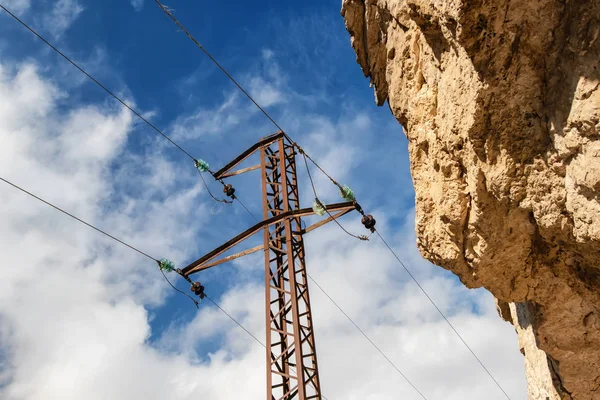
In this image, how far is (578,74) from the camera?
199 inches

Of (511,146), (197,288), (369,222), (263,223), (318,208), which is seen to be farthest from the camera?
(197,288)

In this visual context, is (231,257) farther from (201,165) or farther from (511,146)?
(511,146)

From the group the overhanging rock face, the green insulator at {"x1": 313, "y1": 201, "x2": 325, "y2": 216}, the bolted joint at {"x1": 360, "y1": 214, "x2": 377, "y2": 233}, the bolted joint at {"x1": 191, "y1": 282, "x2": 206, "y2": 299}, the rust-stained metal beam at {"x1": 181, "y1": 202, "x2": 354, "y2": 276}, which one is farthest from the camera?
the bolted joint at {"x1": 191, "y1": 282, "x2": 206, "y2": 299}

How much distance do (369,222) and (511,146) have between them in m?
Result: 7.50

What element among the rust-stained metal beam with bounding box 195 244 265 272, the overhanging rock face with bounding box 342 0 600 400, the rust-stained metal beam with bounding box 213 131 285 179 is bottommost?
the overhanging rock face with bounding box 342 0 600 400

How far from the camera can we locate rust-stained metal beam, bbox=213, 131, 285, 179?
14096mm

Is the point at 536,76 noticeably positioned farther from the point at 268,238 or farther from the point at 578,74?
the point at 268,238

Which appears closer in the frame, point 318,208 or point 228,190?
point 318,208

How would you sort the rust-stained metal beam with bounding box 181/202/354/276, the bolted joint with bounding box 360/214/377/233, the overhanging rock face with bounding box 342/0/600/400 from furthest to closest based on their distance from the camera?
the bolted joint with bounding box 360/214/377/233, the rust-stained metal beam with bounding box 181/202/354/276, the overhanging rock face with bounding box 342/0/600/400

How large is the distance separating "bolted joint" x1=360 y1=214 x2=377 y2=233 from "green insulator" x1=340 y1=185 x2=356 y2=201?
2.05 feet

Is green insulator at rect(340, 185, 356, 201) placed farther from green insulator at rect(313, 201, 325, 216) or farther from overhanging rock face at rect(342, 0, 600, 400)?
overhanging rock face at rect(342, 0, 600, 400)

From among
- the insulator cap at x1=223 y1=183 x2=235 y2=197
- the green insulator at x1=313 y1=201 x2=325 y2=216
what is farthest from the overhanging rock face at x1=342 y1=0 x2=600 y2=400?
the insulator cap at x1=223 y1=183 x2=235 y2=197

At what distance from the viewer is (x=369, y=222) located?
1336cm

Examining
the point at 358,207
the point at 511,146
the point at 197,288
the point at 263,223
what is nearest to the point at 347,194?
the point at 358,207
